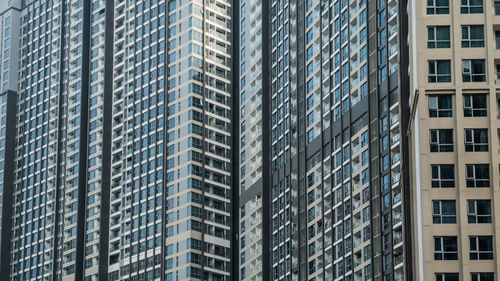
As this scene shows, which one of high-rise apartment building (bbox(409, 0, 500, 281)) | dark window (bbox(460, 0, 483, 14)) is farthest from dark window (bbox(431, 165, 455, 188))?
dark window (bbox(460, 0, 483, 14))

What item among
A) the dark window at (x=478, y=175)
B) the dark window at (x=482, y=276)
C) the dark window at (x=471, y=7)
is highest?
the dark window at (x=471, y=7)

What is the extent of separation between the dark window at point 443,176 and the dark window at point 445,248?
4.16m

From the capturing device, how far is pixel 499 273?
300ft

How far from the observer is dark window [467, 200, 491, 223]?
9388 centimetres

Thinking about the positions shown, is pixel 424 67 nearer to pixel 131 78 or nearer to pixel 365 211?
pixel 365 211

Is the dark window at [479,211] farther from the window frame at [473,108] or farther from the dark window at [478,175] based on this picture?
the window frame at [473,108]

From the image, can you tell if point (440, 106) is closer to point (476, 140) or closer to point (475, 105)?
point (475, 105)

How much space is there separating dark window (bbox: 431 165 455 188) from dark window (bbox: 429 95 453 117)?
14.0 ft

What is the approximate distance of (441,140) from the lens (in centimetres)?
9650

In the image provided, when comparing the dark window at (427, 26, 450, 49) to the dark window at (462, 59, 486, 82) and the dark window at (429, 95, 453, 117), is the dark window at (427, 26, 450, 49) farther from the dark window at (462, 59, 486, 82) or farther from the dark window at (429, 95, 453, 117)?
the dark window at (429, 95, 453, 117)

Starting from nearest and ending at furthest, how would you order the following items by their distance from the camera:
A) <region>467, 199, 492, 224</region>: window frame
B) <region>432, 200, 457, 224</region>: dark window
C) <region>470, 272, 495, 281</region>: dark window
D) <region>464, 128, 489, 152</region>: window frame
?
1. <region>470, 272, 495, 281</region>: dark window
2. <region>467, 199, 492, 224</region>: window frame
3. <region>432, 200, 457, 224</region>: dark window
4. <region>464, 128, 489, 152</region>: window frame

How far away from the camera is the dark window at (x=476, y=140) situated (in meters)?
96.0

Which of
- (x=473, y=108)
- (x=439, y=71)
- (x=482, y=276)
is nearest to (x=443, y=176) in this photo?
(x=473, y=108)

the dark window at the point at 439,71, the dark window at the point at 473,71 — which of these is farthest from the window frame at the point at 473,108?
the dark window at the point at 439,71
